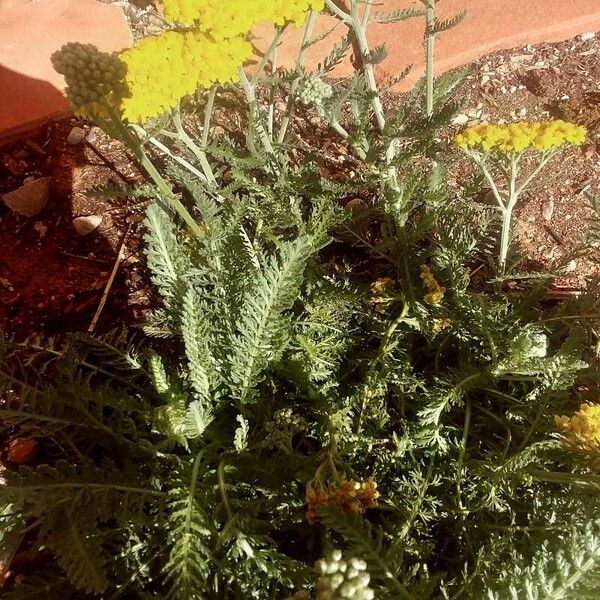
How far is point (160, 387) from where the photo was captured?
4.51ft

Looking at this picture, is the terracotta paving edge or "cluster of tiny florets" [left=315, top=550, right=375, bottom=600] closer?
"cluster of tiny florets" [left=315, top=550, right=375, bottom=600]

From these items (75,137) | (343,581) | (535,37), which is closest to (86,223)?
(75,137)

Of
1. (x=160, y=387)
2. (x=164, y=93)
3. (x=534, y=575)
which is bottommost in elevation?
(x=534, y=575)

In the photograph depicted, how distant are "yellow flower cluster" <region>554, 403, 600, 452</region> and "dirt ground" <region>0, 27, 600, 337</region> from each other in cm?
70

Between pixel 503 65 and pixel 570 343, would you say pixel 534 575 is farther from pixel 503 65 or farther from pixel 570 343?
pixel 503 65

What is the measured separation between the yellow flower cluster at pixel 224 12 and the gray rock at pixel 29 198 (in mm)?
964

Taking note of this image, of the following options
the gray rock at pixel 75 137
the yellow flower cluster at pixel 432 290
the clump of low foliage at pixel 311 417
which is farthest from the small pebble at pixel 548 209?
the gray rock at pixel 75 137

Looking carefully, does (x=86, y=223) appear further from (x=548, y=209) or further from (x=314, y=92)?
(x=548, y=209)

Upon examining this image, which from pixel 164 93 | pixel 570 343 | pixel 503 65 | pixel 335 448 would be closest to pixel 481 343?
pixel 570 343

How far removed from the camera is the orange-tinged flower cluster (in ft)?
3.98

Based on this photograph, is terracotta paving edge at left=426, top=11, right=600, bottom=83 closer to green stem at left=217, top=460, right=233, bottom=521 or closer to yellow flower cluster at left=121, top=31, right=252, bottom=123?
yellow flower cluster at left=121, top=31, right=252, bottom=123

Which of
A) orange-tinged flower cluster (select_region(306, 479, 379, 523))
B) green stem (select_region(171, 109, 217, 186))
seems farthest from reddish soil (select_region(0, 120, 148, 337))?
orange-tinged flower cluster (select_region(306, 479, 379, 523))

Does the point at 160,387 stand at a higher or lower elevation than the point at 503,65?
lower

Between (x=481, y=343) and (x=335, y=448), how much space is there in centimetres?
47
